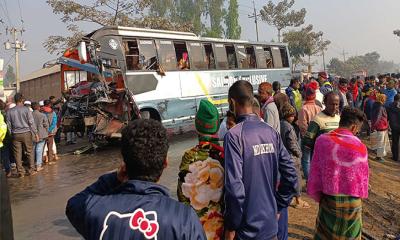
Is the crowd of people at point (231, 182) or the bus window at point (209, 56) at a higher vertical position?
the bus window at point (209, 56)

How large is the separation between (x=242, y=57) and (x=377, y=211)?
8.87 m

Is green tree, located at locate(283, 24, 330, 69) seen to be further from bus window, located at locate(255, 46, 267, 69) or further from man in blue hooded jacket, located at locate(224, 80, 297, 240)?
man in blue hooded jacket, located at locate(224, 80, 297, 240)

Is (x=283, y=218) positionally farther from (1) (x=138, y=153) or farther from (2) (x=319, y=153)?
(1) (x=138, y=153)

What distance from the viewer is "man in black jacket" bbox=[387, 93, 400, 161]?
31.3ft

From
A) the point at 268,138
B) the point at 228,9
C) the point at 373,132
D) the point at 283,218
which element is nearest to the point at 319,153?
the point at 283,218

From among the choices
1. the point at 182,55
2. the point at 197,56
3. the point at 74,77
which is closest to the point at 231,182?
the point at 182,55

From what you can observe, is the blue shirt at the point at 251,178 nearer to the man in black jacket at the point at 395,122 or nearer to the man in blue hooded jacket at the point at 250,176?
the man in blue hooded jacket at the point at 250,176

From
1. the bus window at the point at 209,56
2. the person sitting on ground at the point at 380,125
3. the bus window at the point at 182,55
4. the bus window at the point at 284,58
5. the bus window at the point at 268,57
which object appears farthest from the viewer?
the bus window at the point at 284,58

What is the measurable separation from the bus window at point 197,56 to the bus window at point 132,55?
6.87 feet

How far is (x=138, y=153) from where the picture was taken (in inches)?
67.2

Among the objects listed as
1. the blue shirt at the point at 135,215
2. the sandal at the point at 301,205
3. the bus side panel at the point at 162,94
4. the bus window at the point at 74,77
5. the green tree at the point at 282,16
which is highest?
the green tree at the point at 282,16

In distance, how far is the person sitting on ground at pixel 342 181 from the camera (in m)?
3.23

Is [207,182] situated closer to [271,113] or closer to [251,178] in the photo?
[251,178]

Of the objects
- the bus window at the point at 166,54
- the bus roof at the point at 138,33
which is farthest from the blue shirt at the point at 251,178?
the bus window at the point at 166,54
